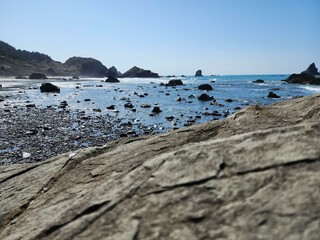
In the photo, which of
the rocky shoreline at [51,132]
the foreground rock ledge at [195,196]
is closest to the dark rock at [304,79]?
the rocky shoreline at [51,132]

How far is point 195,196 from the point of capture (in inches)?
141

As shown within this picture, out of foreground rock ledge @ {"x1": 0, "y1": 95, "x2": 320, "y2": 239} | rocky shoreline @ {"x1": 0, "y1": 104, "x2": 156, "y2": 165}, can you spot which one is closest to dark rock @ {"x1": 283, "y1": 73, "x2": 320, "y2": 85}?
rocky shoreline @ {"x1": 0, "y1": 104, "x2": 156, "y2": 165}

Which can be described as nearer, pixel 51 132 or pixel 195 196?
pixel 195 196

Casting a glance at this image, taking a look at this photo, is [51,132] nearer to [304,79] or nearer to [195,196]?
[195,196]

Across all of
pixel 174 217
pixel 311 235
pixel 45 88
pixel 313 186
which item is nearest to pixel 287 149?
pixel 313 186

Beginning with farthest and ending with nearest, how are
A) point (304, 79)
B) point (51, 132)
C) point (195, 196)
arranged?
point (304, 79) < point (51, 132) < point (195, 196)

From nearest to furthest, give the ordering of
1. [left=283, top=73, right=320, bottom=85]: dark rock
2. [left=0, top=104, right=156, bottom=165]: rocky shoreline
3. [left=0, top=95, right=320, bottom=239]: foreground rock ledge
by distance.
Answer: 1. [left=0, top=95, right=320, bottom=239]: foreground rock ledge
2. [left=0, top=104, right=156, bottom=165]: rocky shoreline
3. [left=283, top=73, right=320, bottom=85]: dark rock

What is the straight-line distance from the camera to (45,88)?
69312 millimetres

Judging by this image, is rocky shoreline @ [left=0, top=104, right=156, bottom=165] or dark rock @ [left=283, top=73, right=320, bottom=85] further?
dark rock @ [left=283, top=73, right=320, bottom=85]

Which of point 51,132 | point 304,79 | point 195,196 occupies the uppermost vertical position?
point 304,79

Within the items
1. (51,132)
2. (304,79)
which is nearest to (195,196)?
(51,132)

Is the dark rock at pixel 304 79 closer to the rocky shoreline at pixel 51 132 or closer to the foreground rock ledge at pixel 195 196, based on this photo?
the rocky shoreline at pixel 51 132

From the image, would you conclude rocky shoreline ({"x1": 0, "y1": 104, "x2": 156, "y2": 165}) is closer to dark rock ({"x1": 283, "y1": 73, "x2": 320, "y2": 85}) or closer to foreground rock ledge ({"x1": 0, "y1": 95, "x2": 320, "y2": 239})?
foreground rock ledge ({"x1": 0, "y1": 95, "x2": 320, "y2": 239})

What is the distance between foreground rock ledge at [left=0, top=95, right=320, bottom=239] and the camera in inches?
121
